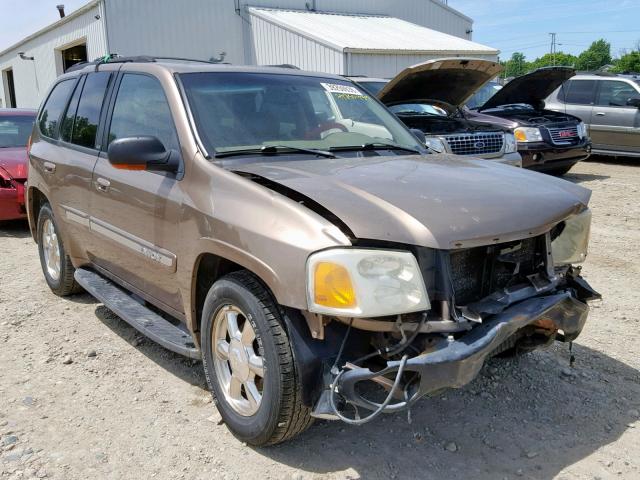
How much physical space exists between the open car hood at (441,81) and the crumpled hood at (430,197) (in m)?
4.75

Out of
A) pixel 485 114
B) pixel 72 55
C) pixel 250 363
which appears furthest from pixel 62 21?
pixel 250 363

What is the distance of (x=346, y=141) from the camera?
12.3ft

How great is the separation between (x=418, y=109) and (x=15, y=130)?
19.7 feet

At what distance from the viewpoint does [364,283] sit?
2.40 m

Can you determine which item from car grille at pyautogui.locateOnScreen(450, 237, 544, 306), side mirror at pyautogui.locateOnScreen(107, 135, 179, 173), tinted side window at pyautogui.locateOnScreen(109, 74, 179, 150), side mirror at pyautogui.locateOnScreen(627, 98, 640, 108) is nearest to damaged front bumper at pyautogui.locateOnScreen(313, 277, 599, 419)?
car grille at pyautogui.locateOnScreen(450, 237, 544, 306)

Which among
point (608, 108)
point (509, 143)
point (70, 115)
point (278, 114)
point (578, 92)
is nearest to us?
point (278, 114)

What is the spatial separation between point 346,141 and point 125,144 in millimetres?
1313

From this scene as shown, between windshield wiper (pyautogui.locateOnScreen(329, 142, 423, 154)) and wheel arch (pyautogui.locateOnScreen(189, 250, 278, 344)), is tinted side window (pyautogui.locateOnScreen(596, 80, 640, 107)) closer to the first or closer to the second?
windshield wiper (pyautogui.locateOnScreen(329, 142, 423, 154))

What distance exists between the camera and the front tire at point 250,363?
2617 millimetres

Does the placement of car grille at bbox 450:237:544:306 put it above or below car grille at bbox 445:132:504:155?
below

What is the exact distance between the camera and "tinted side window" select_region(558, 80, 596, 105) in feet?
42.3

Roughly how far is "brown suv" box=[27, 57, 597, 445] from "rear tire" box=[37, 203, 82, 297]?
2.62ft

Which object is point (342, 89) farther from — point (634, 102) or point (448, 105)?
point (634, 102)

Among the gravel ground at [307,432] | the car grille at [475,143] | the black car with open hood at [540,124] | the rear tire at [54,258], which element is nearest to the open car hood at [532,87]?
the black car with open hood at [540,124]
